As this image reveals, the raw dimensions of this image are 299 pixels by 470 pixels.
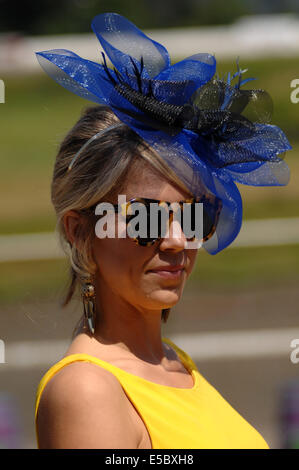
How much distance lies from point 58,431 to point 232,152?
864mm

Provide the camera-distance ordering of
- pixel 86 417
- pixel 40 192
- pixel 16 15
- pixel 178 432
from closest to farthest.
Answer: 1. pixel 86 417
2. pixel 178 432
3. pixel 40 192
4. pixel 16 15

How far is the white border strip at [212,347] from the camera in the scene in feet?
19.4

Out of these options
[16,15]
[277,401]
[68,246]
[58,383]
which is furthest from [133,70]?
[16,15]

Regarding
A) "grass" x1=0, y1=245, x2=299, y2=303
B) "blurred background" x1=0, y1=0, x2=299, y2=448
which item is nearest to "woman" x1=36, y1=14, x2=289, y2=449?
"blurred background" x1=0, y1=0, x2=299, y2=448

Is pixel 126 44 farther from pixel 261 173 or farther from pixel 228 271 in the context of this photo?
pixel 228 271

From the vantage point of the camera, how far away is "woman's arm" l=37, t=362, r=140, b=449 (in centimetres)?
163

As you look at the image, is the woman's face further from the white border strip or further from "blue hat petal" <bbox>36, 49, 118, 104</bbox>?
the white border strip

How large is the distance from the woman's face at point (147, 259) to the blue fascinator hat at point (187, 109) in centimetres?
7

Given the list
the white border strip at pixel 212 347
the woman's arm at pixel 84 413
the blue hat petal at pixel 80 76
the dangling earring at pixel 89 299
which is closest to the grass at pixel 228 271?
the white border strip at pixel 212 347

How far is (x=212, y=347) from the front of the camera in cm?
613

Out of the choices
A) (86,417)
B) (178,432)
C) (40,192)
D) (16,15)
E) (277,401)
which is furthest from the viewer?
(16,15)

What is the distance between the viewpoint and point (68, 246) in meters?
2.03

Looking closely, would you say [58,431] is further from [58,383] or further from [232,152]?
[232,152]

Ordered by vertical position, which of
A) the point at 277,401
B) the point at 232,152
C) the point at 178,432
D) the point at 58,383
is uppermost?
the point at 232,152
